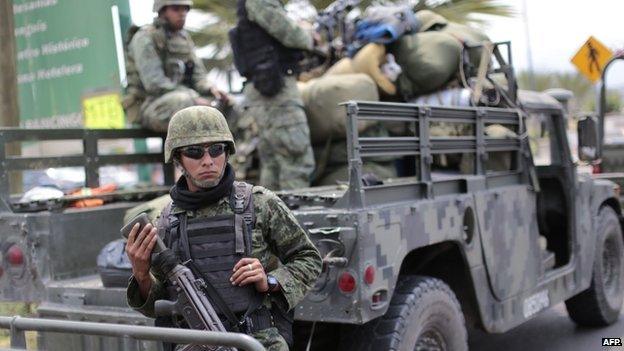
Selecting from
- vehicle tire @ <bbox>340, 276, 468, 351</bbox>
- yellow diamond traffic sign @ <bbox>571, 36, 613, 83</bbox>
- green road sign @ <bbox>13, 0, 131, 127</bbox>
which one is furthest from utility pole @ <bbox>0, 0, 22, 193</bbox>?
yellow diamond traffic sign @ <bbox>571, 36, 613, 83</bbox>

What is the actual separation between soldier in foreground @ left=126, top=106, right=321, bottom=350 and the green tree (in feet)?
29.8

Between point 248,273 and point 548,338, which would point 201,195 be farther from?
point 548,338

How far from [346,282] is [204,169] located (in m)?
1.06

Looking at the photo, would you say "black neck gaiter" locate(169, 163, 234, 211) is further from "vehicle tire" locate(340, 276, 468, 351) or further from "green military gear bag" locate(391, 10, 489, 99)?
"green military gear bag" locate(391, 10, 489, 99)

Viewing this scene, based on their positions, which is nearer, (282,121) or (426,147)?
(426,147)

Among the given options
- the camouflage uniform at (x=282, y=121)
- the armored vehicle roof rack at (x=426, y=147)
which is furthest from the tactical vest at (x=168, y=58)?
the armored vehicle roof rack at (x=426, y=147)

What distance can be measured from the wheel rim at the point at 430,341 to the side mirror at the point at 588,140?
2567 millimetres

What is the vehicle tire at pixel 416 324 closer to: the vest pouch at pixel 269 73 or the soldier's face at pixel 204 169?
the soldier's face at pixel 204 169

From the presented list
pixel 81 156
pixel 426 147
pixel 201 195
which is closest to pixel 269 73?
→ pixel 81 156

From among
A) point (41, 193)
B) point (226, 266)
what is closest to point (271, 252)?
point (226, 266)

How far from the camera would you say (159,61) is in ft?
18.1

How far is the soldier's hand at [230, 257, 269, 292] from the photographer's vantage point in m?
2.61

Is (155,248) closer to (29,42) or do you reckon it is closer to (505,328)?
(505,328)

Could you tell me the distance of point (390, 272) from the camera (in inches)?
145
